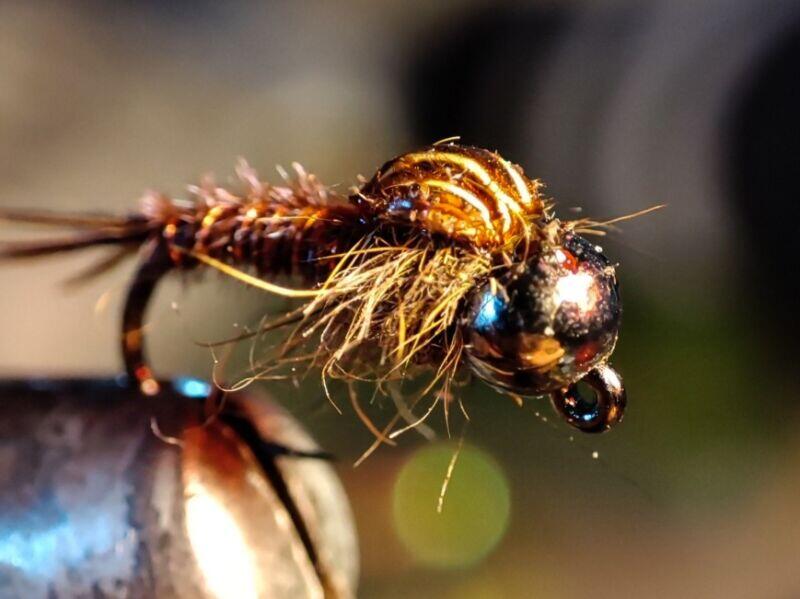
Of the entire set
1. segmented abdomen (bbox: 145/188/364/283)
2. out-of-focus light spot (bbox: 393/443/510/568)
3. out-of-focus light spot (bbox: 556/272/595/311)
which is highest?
out-of-focus light spot (bbox: 556/272/595/311)

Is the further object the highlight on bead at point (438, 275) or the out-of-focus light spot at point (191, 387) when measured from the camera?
the out-of-focus light spot at point (191, 387)

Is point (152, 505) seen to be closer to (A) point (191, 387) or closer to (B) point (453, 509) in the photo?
(A) point (191, 387)

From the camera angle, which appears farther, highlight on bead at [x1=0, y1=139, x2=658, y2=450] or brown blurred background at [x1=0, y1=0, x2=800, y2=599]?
brown blurred background at [x1=0, y1=0, x2=800, y2=599]

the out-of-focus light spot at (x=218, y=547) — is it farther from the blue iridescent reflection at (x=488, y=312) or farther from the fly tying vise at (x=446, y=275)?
the blue iridescent reflection at (x=488, y=312)

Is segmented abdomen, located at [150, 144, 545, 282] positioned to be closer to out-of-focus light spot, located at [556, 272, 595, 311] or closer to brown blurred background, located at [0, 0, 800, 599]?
out-of-focus light spot, located at [556, 272, 595, 311]

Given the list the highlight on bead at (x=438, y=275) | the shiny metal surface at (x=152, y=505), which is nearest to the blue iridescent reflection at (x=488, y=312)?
the highlight on bead at (x=438, y=275)

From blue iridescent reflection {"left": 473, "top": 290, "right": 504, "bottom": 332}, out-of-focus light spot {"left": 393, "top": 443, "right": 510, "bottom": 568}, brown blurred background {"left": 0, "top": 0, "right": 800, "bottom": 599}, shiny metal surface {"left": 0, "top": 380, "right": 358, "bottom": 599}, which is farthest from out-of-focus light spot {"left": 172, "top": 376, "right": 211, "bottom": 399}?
out-of-focus light spot {"left": 393, "top": 443, "right": 510, "bottom": 568}

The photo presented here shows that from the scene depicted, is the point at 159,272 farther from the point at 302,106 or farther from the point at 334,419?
the point at 302,106

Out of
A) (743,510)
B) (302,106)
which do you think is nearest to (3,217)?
(743,510)
